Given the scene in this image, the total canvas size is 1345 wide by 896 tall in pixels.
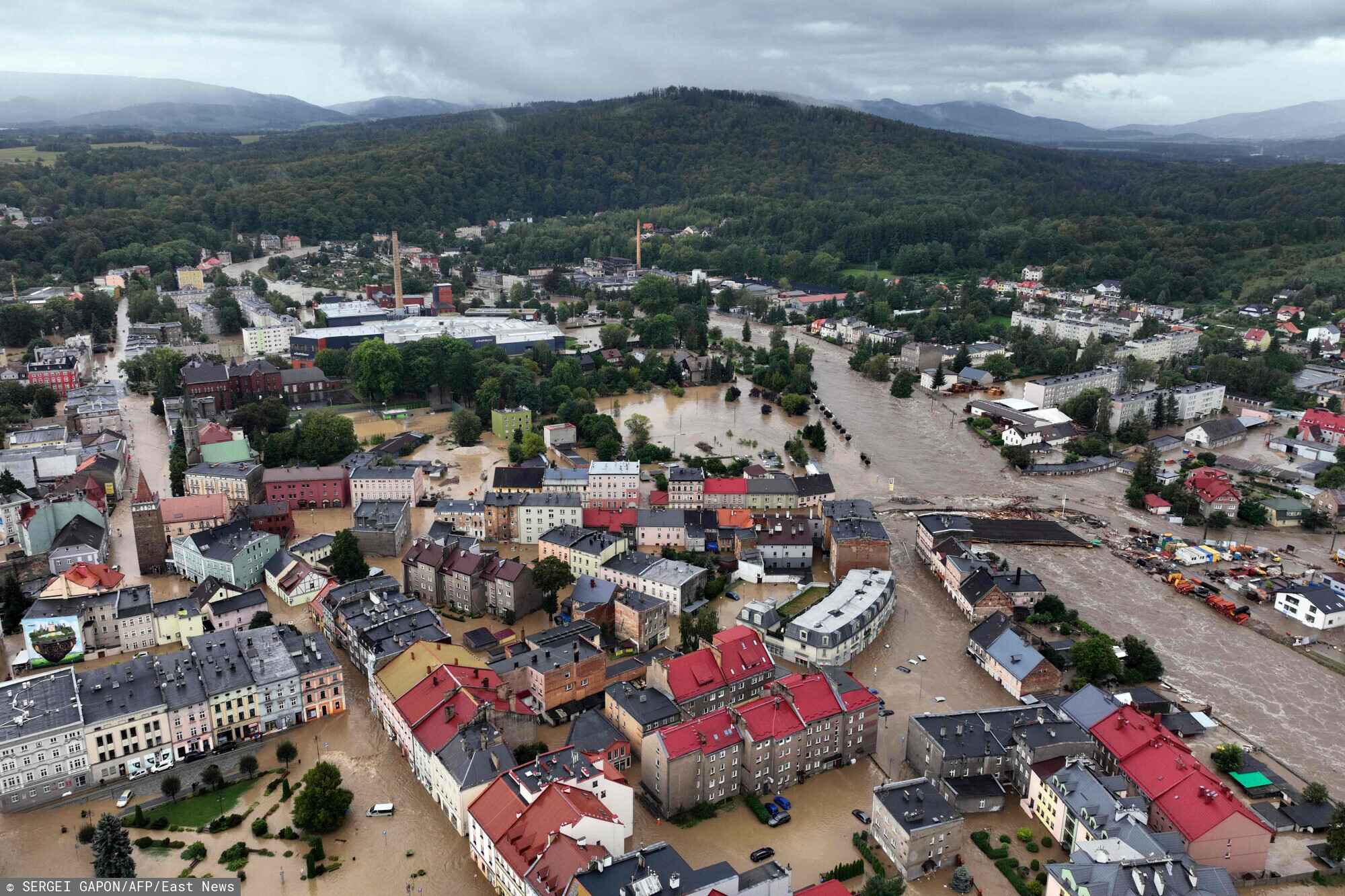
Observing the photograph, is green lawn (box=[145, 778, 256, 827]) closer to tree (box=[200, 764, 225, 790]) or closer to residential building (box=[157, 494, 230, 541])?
tree (box=[200, 764, 225, 790])

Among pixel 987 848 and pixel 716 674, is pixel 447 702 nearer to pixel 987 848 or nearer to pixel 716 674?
pixel 716 674

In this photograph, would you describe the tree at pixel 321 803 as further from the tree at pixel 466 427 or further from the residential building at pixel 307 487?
the tree at pixel 466 427

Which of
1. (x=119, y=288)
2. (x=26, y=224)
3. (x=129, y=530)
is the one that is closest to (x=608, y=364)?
(x=129, y=530)

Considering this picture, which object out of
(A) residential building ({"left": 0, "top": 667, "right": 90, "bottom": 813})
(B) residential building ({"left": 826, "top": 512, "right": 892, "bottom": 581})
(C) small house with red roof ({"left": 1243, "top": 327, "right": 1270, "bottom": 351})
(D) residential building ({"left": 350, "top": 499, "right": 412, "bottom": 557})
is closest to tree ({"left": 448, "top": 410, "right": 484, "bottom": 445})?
(D) residential building ({"left": 350, "top": 499, "right": 412, "bottom": 557})

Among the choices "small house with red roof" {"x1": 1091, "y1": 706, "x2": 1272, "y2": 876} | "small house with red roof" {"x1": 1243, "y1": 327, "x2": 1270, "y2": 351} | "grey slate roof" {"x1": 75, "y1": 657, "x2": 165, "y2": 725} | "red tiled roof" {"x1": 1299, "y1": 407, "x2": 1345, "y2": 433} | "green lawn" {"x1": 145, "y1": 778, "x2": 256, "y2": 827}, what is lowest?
"green lawn" {"x1": 145, "y1": 778, "x2": 256, "y2": 827}

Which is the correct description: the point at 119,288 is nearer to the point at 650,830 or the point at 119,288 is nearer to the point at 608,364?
the point at 608,364

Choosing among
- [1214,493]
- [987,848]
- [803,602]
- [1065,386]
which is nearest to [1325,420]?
[1065,386]
